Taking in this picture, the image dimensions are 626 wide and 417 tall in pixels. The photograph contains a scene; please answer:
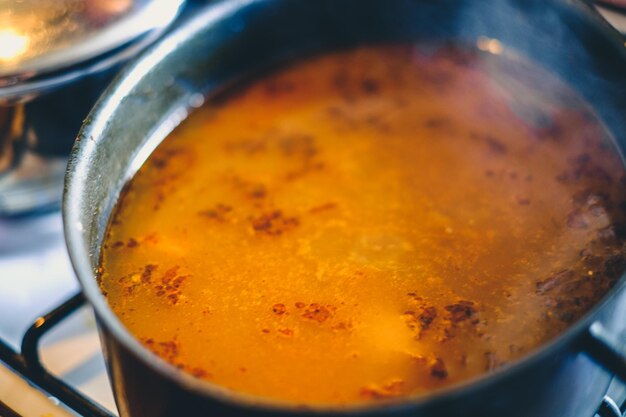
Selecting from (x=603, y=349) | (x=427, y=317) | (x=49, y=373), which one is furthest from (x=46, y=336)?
(x=603, y=349)

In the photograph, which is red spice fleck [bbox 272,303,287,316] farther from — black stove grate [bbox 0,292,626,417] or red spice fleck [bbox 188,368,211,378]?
black stove grate [bbox 0,292,626,417]

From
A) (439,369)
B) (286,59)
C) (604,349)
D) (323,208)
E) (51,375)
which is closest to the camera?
(604,349)

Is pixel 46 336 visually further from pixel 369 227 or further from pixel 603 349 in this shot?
pixel 603 349

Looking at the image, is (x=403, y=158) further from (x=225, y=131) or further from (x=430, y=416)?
(x=430, y=416)

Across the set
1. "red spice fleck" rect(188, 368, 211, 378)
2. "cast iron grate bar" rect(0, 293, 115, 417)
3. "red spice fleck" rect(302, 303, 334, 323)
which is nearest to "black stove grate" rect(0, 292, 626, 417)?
"cast iron grate bar" rect(0, 293, 115, 417)

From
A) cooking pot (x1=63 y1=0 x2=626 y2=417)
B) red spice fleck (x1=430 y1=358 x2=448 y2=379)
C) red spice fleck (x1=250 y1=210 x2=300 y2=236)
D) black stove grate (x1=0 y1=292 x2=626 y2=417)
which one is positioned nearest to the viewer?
cooking pot (x1=63 y1=0 x2=626 y2=417)

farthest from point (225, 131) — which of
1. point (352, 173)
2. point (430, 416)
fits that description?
point (430, 416)
